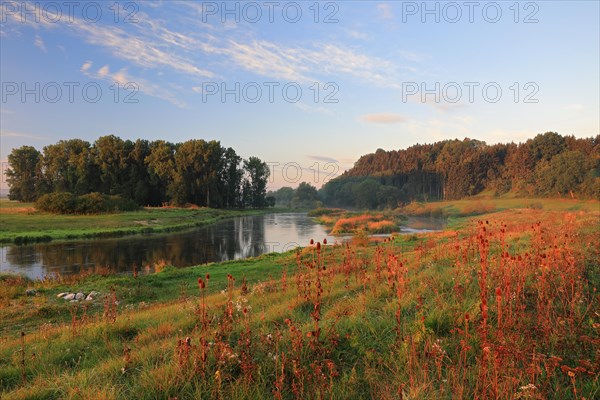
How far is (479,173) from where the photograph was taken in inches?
4481

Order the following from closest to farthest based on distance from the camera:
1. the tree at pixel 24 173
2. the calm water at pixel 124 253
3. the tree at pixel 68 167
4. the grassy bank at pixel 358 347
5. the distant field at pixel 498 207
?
the grassy bank at pixel 358 347
the calm water at pixel 124 253
the distant field at pixel 498 207
the tree at pixel 68 167
the tree at pixel 24 173

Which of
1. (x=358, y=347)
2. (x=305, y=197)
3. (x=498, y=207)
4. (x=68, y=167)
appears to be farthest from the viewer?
(x=305, y=197)

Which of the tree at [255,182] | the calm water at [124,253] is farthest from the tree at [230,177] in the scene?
the calm water at [124,253]

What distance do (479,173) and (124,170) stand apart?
336 ft

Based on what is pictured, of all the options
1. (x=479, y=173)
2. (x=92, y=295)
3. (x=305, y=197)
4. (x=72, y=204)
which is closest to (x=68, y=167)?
(x=72, y=204)

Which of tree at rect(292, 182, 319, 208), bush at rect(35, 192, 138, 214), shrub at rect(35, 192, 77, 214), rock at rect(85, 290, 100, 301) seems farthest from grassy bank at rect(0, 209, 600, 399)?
tree at rect(292, 182, 319, 208)

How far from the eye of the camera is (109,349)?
19.1 feet

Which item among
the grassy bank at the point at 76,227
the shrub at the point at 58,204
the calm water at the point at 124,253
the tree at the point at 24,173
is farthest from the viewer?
the tree at the point at 24,173

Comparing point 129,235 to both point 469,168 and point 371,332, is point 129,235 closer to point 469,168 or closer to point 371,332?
point 371,332

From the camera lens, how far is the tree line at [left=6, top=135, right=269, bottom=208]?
3204 inches

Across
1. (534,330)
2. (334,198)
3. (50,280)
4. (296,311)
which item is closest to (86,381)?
(296,311)

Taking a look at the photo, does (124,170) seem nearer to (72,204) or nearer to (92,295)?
(72,204)

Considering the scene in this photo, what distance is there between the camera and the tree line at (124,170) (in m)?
81.4

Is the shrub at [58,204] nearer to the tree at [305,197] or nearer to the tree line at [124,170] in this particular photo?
the tree line at [124,170]
